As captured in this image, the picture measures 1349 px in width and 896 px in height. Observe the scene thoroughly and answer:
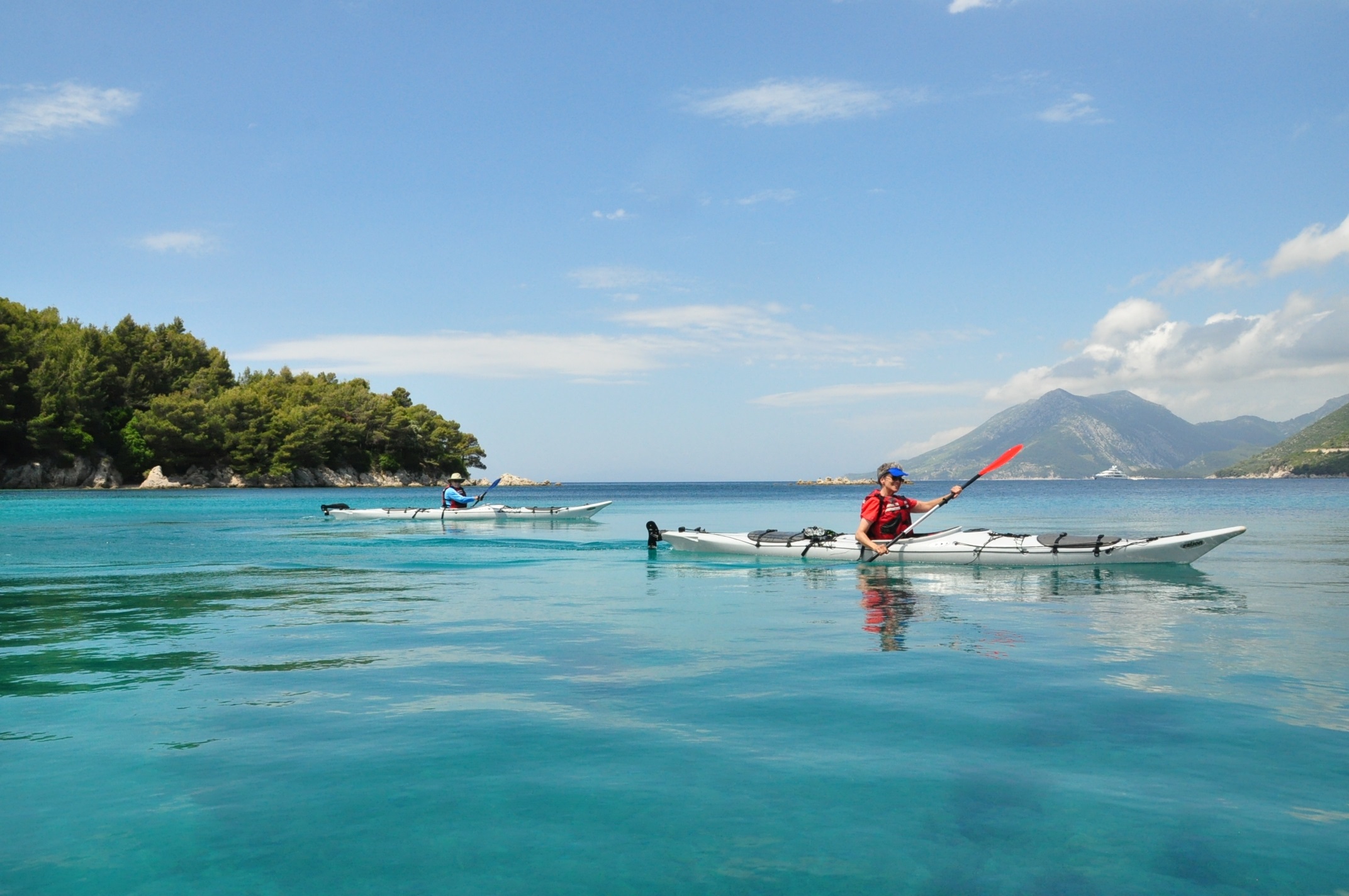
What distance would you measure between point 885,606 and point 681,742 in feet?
26.6

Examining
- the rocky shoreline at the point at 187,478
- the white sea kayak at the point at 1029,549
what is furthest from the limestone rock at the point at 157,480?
the white sea kayak at the point at 1029,549

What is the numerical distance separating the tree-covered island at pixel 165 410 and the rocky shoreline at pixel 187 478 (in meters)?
0.39

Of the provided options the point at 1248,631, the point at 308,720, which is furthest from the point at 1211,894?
the point at 1248,631

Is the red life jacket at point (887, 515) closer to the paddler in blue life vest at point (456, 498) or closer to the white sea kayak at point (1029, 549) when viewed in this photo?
the white sea kayak at point (1029, 549)

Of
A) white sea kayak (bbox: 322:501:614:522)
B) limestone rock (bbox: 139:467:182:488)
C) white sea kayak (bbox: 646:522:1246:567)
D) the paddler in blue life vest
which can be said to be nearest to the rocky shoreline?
limestone rock (bbox: 139:467:182:488)

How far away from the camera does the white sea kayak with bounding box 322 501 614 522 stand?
3881 cm

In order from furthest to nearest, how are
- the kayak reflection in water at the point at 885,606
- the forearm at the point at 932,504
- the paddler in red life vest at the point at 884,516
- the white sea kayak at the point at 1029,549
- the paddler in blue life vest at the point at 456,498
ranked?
1. the paddler in blue life vest at the point at 456,498
2. the paddler in red life vest at the point at 884,516
3. the white sea kayak at the point at 1029,549
4. the forearm at the point at 932,504
5. the kayak reflection in water at the point at 885,606

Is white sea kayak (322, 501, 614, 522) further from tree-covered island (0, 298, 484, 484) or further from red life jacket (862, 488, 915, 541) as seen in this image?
tree-covered island (0, 298, 484, 484)

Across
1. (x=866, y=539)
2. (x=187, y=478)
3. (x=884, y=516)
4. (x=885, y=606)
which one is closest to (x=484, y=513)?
(x=866, y=539)

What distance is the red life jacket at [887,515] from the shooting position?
1858cm

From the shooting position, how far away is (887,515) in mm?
18781

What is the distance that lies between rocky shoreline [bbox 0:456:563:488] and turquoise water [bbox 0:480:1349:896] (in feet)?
269

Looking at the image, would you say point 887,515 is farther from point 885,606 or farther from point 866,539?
point 885,606

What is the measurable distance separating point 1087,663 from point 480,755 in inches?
261
